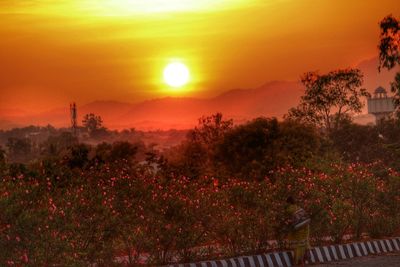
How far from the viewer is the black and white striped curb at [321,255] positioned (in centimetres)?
2222

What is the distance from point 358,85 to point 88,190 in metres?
85.8

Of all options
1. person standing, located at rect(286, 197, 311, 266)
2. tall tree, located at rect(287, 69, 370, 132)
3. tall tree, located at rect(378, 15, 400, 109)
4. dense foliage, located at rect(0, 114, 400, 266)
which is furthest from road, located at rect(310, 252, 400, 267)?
tall tree, located at rect(287, 69, 370, 132)

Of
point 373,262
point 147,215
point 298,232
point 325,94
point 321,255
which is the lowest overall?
point 373,262

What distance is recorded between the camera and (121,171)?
2309 centimetres

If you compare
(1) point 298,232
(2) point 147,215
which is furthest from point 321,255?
(2) point 147,215

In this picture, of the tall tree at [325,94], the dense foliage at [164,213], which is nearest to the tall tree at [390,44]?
the dense foliage at [164,213]

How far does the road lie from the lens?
75.2ft

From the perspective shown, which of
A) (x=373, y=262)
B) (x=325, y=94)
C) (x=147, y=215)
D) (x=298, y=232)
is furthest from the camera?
(x=325, y=94)

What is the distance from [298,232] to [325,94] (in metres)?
81.2

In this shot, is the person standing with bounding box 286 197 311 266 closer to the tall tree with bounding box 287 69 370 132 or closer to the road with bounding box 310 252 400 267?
the road with bounding box 310 252 400 267

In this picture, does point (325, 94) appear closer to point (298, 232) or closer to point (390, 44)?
point (390, 44)

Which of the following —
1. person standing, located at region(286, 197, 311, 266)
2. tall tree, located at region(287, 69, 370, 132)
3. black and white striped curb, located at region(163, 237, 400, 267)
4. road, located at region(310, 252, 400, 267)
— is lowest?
road, located at region(310, 252, 400, 267)

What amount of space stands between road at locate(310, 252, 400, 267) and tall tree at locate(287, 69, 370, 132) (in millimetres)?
76996

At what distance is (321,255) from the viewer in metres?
25.1
